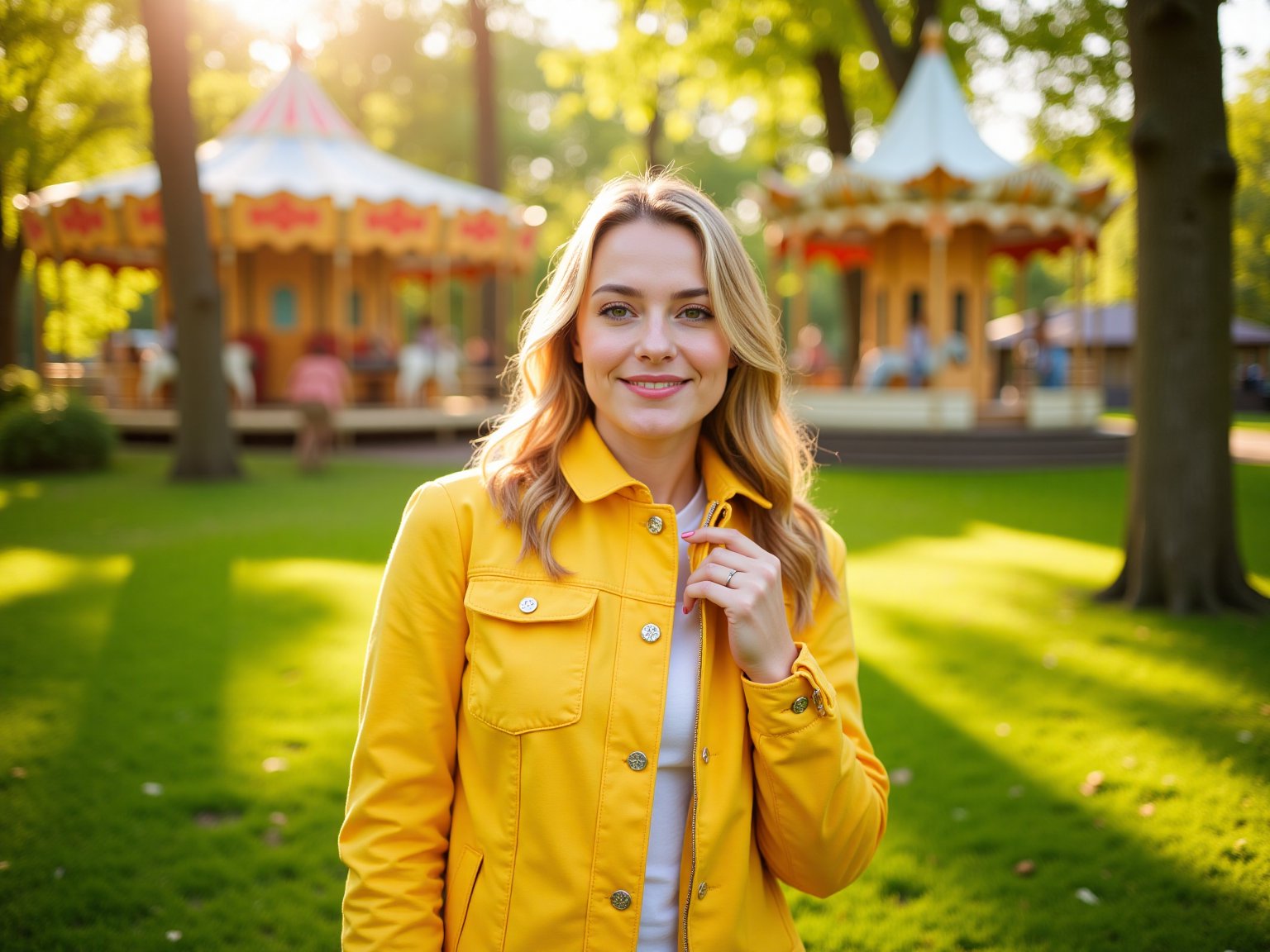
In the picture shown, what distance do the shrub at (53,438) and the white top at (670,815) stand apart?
16.2 m

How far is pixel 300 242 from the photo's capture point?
2008 centimetres

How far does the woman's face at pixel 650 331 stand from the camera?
203 centimetres

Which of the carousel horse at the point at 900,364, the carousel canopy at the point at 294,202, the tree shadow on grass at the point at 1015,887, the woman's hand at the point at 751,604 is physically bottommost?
the tree shadow on grass at the point at 1015,887

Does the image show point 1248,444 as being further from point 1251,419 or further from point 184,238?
point 184,238

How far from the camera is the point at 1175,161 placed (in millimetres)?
7387

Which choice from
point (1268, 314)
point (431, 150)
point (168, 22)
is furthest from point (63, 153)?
Answer: point (1268, 314)

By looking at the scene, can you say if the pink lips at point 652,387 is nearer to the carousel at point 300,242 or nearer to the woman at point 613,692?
the woman at point 613,692

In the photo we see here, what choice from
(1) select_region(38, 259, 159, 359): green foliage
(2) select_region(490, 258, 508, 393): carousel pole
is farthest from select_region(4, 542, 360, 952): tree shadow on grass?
(1) select_region(38, 259, 159, 359): green foliage

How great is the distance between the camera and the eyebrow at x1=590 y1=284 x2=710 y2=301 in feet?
6.68

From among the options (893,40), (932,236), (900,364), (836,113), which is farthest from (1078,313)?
(836,113)

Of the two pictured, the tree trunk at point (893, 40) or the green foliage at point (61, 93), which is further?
the green foliage at point (61, 93)

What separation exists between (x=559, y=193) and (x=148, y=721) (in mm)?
41936

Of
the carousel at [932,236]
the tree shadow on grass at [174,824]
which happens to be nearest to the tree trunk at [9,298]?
the carousel at [932,236]

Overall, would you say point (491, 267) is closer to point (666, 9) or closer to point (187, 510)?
point (666, 9)
